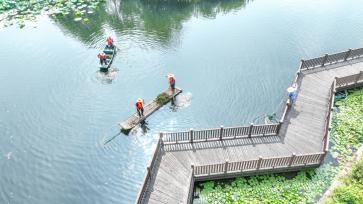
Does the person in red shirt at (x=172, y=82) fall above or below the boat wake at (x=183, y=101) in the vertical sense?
above

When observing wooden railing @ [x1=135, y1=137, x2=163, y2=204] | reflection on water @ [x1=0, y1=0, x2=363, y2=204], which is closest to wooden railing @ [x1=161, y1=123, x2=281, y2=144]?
wooden railing @ [x1=135, y1=137, x2=163, y2=204]

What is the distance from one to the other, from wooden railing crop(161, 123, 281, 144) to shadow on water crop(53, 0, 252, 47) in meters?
17.4

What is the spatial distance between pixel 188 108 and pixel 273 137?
25.1 feet

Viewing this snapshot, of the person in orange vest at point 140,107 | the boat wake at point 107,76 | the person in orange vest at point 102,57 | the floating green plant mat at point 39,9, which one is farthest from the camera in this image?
the floating green plant mat at point 39,9

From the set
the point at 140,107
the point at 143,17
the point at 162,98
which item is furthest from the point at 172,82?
the point at 143,17

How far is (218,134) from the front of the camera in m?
19.5

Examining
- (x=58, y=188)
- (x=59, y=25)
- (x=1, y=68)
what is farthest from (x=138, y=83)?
(x=59, y=25)

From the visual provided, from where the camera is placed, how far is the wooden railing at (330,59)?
2538 centimetres

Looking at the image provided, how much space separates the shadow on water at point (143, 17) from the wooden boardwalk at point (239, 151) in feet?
58.1

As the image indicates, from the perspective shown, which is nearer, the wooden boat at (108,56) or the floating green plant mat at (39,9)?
the wooden boat at (108,56)

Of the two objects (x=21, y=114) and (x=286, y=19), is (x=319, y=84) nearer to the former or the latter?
(x=286, y=19)

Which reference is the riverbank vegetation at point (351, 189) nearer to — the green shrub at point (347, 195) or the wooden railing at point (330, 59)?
the green shrub at point (347, 195)

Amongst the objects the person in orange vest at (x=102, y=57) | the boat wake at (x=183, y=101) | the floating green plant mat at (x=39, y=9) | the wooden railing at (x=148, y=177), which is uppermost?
the floating green plant mat at (x=39, y=9)

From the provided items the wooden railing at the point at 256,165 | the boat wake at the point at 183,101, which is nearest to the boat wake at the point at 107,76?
the boat wake at the point at 183,101
